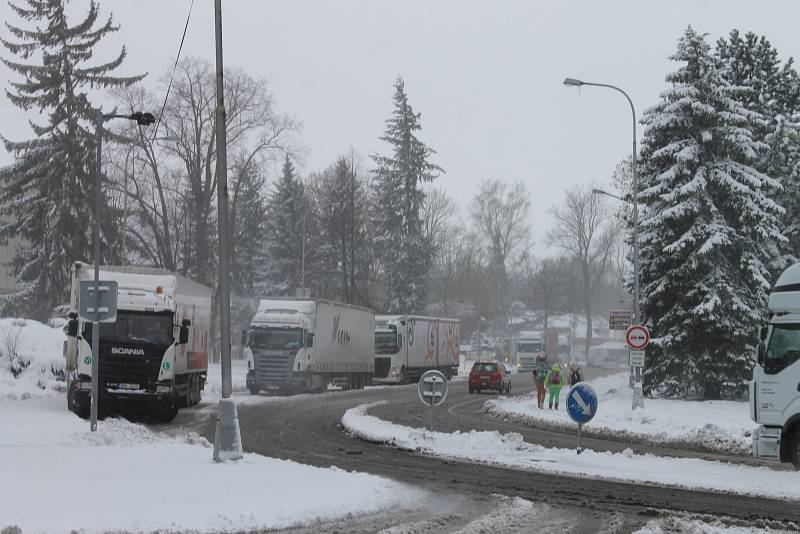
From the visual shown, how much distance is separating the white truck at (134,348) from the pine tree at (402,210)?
153ft

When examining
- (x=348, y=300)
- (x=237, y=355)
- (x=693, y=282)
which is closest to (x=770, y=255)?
(x=693, y=282)

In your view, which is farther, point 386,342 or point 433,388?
point 386,342

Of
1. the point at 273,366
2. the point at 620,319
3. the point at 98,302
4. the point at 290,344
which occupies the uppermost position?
the point at 620,319

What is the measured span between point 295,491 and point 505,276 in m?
97.9

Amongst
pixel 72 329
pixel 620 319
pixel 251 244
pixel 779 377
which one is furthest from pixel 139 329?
pixel 251 244

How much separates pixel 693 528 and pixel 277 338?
33313mm

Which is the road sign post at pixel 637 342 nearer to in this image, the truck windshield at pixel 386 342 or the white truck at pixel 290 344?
the white truck at pixel 290 344

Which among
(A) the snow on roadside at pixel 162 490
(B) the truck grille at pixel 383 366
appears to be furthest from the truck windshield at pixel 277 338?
(A) the snow on roadside at pixel 162 490

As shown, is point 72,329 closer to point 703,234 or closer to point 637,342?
point 637,342

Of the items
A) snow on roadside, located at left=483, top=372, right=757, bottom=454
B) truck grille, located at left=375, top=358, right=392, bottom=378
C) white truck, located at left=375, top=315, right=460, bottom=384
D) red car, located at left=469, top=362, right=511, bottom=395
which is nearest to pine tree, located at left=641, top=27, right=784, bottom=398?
snow on roadside, located at left=483, top=372, right=757, bottom=454

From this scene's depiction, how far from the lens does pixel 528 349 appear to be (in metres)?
89.4

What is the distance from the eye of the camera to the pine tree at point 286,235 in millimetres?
83625

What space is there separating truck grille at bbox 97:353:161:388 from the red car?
24.4 meters

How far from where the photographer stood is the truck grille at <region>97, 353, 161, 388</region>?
26.8 meters
